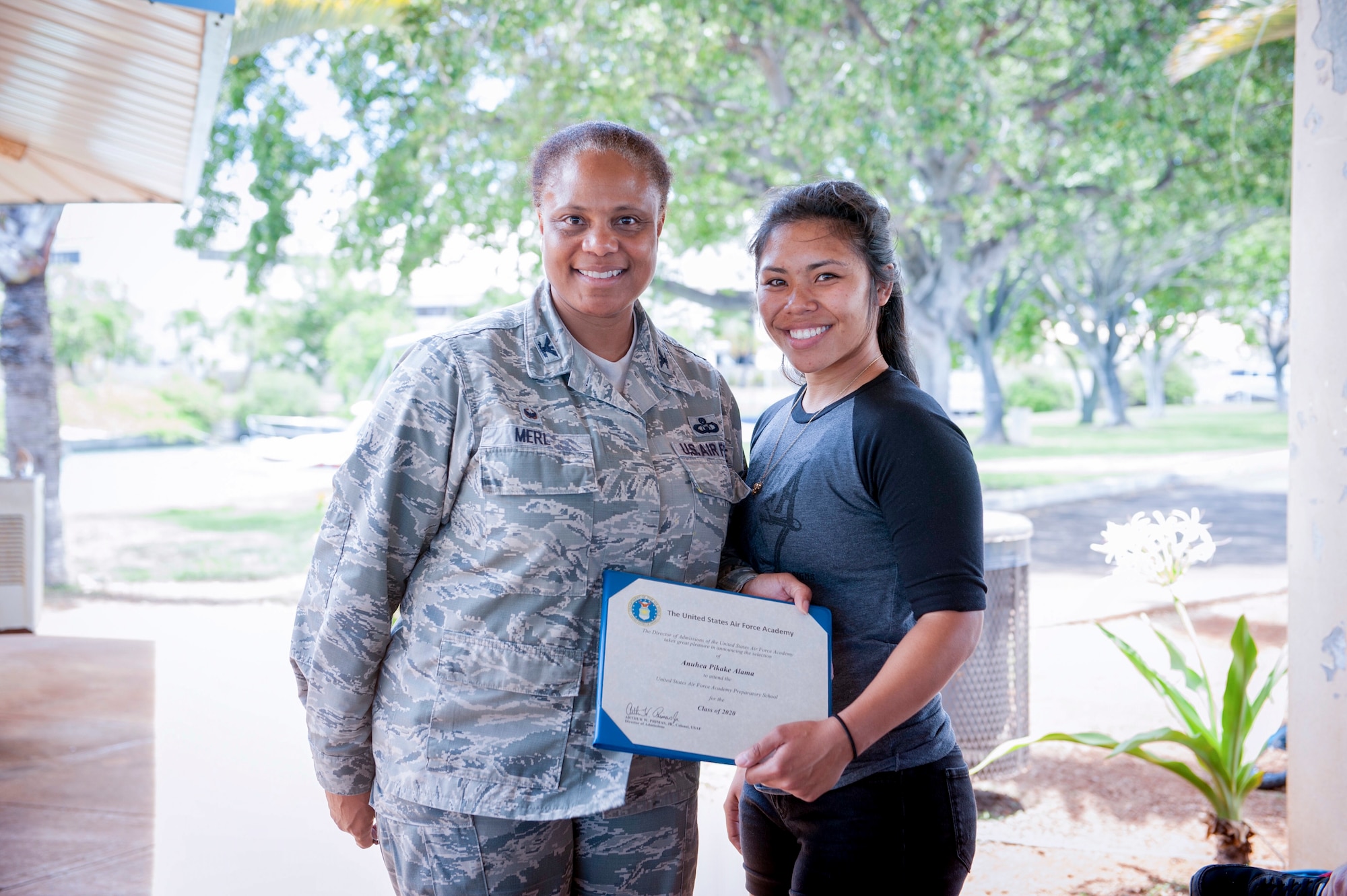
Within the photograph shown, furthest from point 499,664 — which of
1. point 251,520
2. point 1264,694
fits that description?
point 251,520

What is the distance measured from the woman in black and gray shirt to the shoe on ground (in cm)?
84

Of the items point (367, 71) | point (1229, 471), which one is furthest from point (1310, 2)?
point (1229, 471)

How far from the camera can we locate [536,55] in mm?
11141

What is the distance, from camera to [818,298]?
217 cm

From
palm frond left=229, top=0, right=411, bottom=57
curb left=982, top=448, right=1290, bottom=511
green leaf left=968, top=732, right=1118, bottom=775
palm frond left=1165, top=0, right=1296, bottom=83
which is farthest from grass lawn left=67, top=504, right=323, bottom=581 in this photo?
curb left=982, top=448, right=1290, bottom=511

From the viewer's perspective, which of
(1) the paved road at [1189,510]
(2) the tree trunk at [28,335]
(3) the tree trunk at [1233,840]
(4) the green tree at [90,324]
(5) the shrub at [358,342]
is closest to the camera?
(3) the tree trunk at [1233,840]

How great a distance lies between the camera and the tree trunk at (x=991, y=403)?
25641 mm

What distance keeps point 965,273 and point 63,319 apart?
24607mm

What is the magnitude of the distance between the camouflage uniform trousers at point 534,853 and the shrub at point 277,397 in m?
28.9

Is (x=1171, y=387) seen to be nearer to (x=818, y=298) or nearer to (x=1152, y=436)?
(x=1152, y=436)

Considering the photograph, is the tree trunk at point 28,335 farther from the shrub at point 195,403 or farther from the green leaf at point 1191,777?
the shrub at point 195,403

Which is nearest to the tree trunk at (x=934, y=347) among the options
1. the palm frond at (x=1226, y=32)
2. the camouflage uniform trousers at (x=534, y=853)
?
the palm frond at (x=1226, y=32)

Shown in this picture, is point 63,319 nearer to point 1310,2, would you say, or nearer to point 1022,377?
point 1310,2

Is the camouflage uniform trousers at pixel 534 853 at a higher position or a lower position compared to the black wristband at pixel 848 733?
lower
